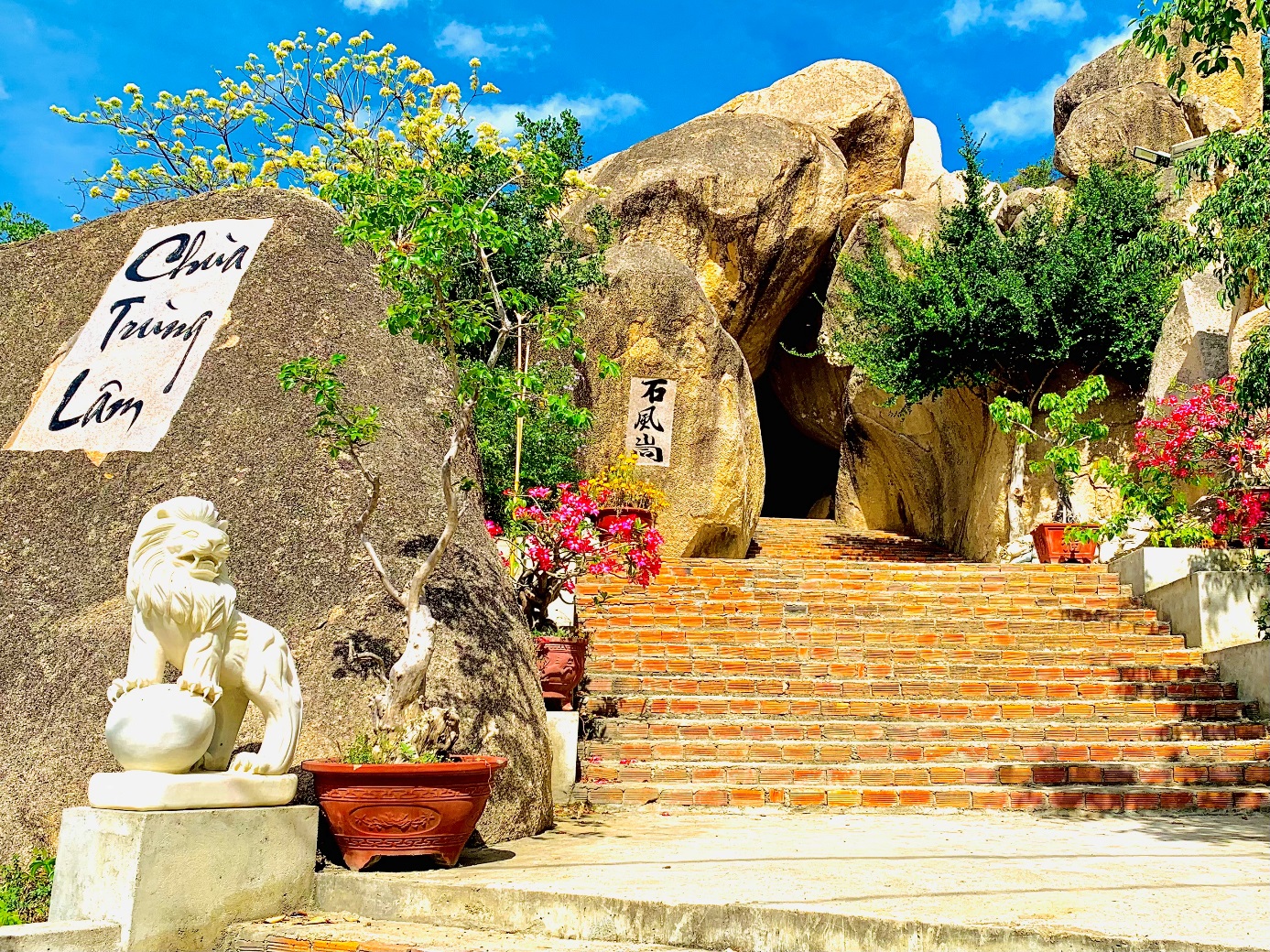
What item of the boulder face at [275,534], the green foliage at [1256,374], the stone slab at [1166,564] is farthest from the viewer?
the stone slab at [1166,564]

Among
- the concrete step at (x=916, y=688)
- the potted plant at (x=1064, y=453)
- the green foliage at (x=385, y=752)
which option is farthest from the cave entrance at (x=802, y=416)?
the green foliage at (x=385, y=752)

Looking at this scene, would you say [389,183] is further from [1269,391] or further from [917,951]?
[1269,391]

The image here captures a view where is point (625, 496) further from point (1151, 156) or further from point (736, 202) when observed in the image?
point (1151, 156)

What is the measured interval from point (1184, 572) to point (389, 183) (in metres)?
7.67

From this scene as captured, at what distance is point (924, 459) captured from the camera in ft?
55.5

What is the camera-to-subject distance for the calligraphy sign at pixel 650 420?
1356cm

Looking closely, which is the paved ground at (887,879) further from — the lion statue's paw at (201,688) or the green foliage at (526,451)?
the green foliage at (526,451)

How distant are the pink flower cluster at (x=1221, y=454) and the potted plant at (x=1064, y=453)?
1.29 meters

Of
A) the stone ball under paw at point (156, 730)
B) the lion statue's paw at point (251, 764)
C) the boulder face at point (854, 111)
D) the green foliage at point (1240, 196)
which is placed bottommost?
the lion statue's paw at point (251, 764)

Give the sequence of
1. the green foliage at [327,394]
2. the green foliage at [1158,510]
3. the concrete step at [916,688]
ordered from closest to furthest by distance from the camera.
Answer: the green foliage at [327,394] < the concrete step at [916,688] < the green foliage at [1158,510]

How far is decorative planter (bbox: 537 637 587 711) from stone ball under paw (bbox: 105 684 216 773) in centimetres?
296

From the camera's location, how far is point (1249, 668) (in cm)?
755

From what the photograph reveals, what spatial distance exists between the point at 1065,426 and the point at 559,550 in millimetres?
7128

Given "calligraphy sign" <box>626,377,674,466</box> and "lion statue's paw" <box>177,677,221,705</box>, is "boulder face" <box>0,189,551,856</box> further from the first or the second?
"calligraphy sign" <box>626,377,674,466</box>
